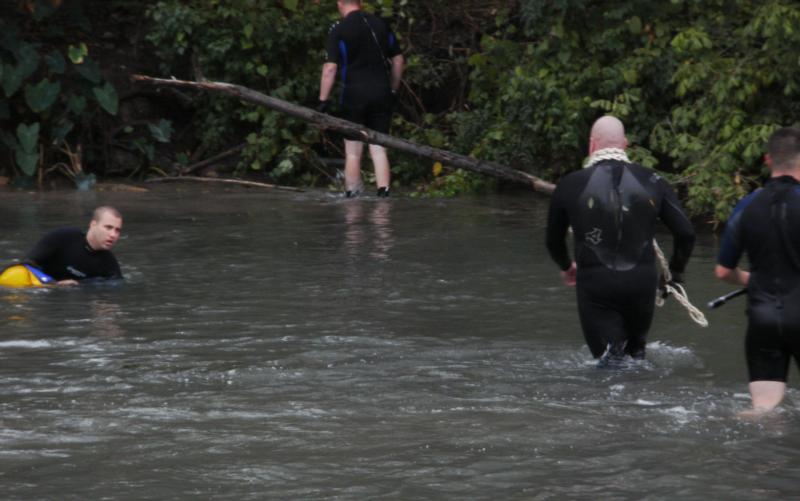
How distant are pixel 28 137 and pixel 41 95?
0.62 metres

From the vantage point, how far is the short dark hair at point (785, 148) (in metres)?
7.03

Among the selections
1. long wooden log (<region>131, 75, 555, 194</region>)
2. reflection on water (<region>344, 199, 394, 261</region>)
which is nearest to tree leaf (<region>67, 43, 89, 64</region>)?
reflection on water (<region>344, 199, 394, 261</region>)

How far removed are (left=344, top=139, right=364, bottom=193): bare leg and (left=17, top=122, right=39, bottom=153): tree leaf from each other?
4.73m

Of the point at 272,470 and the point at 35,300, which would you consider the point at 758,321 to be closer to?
the point at 272,470

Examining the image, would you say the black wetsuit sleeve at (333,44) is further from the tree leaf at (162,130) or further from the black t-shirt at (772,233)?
the black t-shirt at (772,233)

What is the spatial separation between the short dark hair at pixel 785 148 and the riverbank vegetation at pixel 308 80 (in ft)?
26.9

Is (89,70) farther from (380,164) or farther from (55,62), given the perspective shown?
(380,164)

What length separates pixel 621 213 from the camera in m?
8.23

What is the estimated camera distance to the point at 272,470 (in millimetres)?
6410

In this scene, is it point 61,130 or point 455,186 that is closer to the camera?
point 455,186

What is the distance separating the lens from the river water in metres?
6.31

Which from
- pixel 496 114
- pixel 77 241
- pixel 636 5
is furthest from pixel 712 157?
pixel 77 241

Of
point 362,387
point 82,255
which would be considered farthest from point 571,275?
point 82,255

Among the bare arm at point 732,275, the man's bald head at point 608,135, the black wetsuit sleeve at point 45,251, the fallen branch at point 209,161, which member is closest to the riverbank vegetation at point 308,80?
the fallen branch at point 209,161
